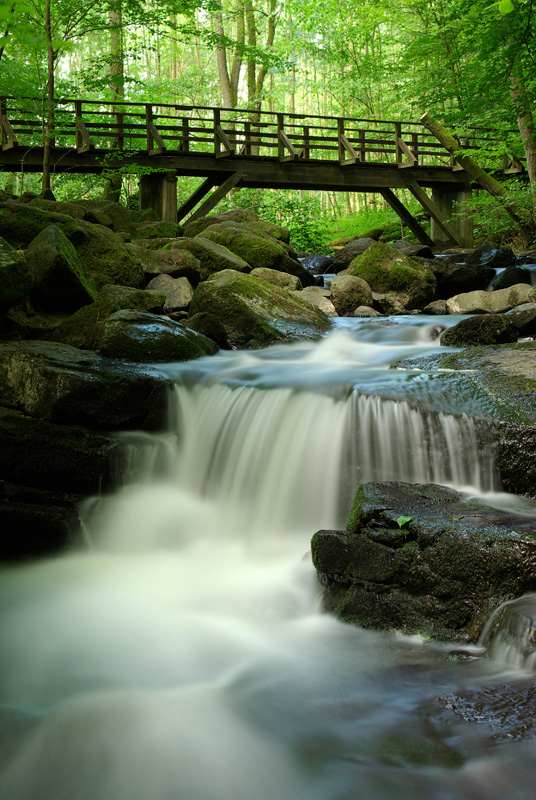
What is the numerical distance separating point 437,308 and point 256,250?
3243 millimetres

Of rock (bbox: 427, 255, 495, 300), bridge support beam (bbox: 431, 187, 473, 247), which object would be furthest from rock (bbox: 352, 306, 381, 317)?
bridge support beam (bbox: 431, 187, 473, 247)

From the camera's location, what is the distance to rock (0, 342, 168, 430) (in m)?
5.15

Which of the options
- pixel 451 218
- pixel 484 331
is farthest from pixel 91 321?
pixel 451 218

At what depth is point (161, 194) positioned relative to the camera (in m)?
15.3

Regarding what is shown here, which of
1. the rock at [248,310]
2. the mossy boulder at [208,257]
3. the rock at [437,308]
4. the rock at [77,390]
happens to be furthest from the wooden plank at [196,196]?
the rock at [77,390]

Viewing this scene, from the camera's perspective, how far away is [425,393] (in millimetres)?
4984

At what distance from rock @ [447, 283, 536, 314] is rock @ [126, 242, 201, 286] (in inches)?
167

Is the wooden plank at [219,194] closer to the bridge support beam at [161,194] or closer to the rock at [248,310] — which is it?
the bridge support beam at [161,194]

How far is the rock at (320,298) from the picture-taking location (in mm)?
10281

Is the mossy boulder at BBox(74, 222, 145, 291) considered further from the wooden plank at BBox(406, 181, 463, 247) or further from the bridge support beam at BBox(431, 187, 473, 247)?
the bridge support beam at BBox(431, 187, 473, 247)

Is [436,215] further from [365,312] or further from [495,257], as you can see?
[365,312]

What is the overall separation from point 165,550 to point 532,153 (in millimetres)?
10953

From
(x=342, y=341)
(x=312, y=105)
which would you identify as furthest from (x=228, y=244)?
(x=312, y=105)

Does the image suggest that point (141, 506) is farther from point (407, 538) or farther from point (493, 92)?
point (493, 92)
